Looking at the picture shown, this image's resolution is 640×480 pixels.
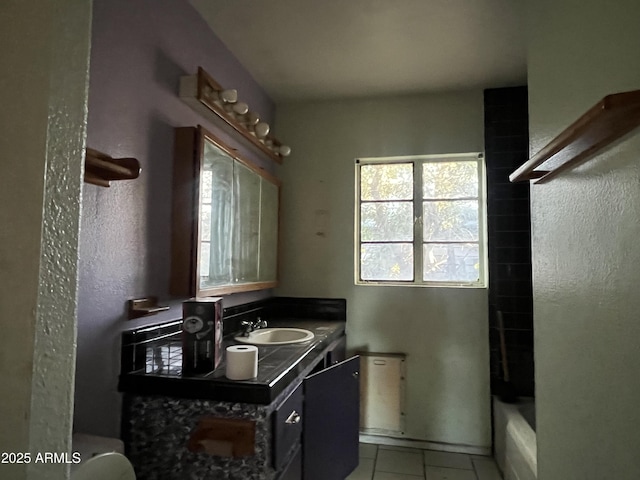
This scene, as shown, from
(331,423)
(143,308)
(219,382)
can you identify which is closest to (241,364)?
(219,382)

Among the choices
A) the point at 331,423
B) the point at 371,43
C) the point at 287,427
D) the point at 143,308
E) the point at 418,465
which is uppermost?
the point at 371,43

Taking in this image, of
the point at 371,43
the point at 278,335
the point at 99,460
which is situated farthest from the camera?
the point at 278,335

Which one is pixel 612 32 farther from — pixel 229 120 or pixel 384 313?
pixel 384 313

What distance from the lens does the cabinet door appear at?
1659mm

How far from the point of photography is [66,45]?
0.53 meters

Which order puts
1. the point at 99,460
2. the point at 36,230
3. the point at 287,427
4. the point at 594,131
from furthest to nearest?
the point at 287,427 < the point at 99,460 < the point at 594,131 < the point at 36,230

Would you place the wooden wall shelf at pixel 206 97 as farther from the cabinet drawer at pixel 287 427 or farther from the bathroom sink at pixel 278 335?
the cabinet drawer at pixel 287 427

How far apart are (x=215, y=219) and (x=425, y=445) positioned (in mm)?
2053

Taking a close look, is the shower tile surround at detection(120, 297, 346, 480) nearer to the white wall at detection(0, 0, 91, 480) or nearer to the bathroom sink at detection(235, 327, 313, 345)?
the bathroom sink at detection(235, 327, 313, 345)

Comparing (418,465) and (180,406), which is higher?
(180,406)

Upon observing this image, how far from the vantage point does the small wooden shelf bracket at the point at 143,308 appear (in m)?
1.42

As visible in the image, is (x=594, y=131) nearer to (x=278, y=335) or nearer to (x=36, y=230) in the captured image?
(x=36, y=230)

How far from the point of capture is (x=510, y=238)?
8.52 feet

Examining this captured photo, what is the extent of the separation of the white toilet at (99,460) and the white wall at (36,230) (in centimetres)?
54
